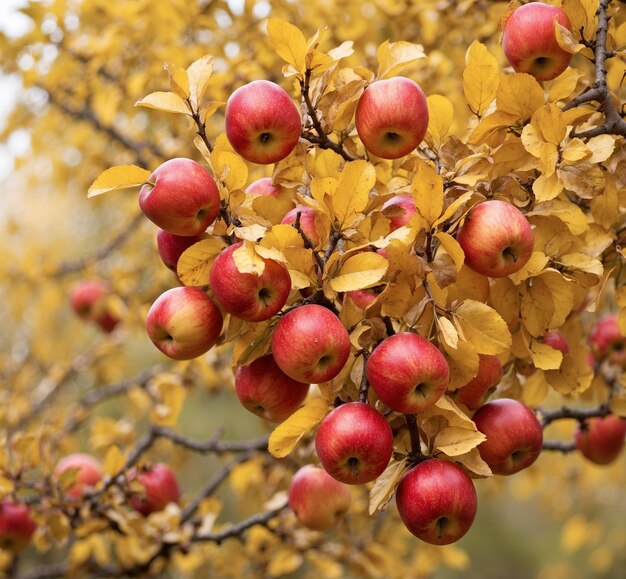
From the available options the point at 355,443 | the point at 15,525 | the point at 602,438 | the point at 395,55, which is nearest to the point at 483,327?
the point at 355,443

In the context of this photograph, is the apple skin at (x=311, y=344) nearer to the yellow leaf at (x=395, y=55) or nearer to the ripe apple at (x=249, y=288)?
the ripe apple at (x=249, y=288)

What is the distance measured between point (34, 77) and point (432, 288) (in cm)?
147

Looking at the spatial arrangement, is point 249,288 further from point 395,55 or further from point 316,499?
point 316,499

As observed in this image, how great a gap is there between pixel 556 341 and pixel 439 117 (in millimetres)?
390

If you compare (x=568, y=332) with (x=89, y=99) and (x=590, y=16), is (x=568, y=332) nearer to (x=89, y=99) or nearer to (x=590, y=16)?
(x=590, y=16)

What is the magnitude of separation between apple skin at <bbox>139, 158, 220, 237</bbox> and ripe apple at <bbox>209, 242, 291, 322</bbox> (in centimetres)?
6

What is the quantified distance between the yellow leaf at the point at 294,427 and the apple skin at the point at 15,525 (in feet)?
2.98

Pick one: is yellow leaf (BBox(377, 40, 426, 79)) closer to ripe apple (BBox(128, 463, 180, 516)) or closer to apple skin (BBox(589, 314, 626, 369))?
apple skin (BBox(589, 314, 626, 369))

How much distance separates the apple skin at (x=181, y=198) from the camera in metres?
0.89

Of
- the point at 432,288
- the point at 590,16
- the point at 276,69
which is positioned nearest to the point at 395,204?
the point at 432,288

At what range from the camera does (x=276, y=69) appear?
2.04 metres

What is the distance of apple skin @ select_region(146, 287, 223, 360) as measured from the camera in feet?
3.10

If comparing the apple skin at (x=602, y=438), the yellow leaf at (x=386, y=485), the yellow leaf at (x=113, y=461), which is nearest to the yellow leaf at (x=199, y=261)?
the yellow leaf at (x=386, y=485)

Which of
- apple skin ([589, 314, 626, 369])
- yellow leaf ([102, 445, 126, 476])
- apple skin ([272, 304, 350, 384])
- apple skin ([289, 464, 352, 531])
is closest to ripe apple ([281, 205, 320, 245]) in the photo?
apple skin ([272, 304, 350, 384])
